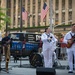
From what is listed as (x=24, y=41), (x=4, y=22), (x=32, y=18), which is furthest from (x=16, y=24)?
(x=4, y=22)

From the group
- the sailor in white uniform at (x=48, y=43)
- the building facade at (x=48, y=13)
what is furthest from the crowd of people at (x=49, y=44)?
the building facade at (x=48, y=13)

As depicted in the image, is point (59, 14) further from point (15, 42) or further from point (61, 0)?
point (15, 42)

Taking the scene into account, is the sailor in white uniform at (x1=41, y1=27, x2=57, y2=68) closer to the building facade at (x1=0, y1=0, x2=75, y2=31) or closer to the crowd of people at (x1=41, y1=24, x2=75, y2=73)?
the crowd of people at (x1=41, y1=24, x2=75, y2=73)

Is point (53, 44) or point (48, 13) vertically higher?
point (48, 13)

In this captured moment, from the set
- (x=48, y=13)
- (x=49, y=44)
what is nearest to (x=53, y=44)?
(x=49, y=44)

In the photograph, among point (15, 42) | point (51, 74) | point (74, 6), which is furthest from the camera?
point (74, 6)

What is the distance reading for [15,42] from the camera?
872 inches

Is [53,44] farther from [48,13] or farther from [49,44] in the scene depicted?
[48,13]

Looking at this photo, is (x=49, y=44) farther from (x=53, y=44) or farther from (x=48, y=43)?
(x=53, y=44)

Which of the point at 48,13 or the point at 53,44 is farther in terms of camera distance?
the point at 48,13

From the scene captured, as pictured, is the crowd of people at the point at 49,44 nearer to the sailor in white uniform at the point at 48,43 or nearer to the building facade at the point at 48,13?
the sailor in white uniform at the point at 48,43

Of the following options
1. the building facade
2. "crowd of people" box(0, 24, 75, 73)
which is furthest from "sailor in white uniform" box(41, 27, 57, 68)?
the building facade

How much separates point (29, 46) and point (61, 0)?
46.6 m

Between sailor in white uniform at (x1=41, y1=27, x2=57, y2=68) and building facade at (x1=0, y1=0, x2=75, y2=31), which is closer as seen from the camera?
sailor in white uniform at (x1=41, y1=27, x2=57, y2=68)
